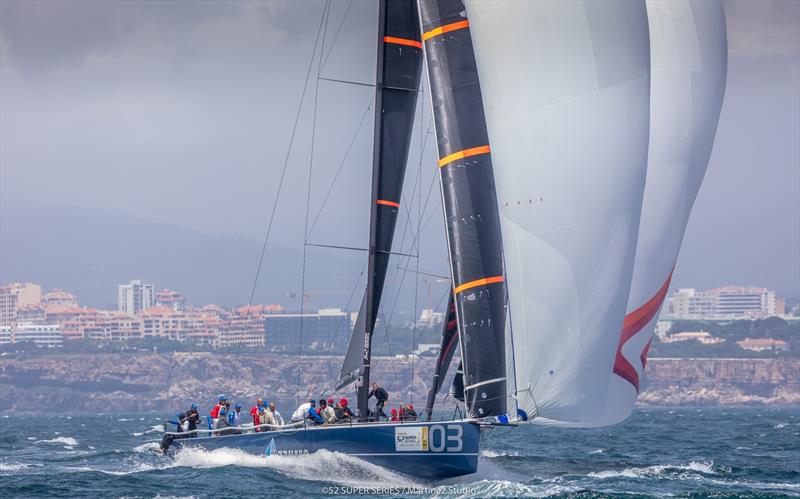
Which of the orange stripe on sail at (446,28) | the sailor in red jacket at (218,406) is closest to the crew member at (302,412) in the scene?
the sailor in red jacket at (218,406)

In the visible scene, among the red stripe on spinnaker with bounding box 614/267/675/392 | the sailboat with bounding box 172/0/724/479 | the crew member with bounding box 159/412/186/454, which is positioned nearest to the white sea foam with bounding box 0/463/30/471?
the crew member with bounding box 159/412/186/454

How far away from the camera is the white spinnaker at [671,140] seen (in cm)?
2316

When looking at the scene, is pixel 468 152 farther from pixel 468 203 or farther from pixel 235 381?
pixel 235 381

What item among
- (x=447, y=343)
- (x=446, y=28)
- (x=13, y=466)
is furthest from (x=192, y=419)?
(x=446, y=28)

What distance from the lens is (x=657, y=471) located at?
28219 mm

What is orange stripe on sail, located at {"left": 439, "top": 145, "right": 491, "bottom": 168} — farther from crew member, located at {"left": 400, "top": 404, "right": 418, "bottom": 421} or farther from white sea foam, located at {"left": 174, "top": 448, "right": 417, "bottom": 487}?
white sea foam, located at {"left": 174, "top": 448, "right": 417, "bottom": 487}

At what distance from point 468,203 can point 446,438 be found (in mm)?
3953

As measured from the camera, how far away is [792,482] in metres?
26.3

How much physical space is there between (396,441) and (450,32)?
7.00m

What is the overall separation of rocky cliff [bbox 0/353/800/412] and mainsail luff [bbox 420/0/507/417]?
102839 millimetres

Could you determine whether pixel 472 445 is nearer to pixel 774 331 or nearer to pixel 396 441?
pixel 396 441

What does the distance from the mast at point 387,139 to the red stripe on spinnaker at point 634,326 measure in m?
4.70

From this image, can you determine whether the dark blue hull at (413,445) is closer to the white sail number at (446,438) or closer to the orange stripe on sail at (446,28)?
the white sail number at (446,438)

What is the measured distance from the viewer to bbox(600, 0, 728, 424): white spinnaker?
23.2 meters
